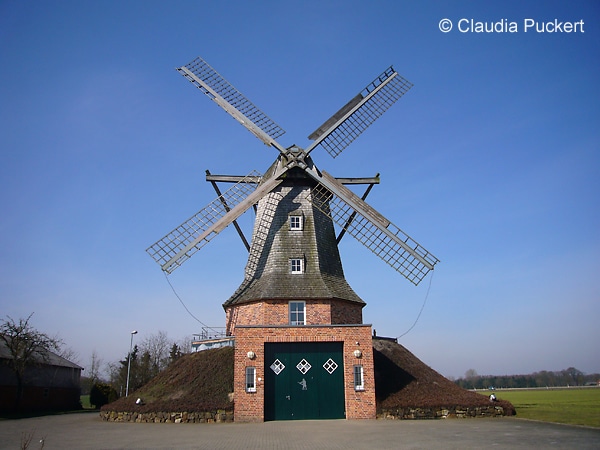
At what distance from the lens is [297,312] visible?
64.7 feet

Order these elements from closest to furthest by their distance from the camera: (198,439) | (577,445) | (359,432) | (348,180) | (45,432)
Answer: (577,445) < (198,439) < (359,432) < (45,432) < (348,180)

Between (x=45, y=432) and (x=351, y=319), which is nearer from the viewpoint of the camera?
(x=45, y=432)

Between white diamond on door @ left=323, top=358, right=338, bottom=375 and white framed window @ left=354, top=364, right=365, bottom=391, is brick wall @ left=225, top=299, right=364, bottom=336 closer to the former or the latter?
white diamond on door @ left=323, top=358, right=338, bottom=375

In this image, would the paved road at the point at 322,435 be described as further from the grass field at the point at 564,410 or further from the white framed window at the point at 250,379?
the grass field at the point at 564,410

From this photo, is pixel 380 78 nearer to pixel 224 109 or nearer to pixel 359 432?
pixel 224 109

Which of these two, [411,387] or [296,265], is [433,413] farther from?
[296,265]

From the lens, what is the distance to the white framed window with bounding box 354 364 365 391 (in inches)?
708

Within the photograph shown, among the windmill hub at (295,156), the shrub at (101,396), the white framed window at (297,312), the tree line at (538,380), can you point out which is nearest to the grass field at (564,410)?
the white framed window at (297,312)

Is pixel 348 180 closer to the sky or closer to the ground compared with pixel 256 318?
closer to the sky

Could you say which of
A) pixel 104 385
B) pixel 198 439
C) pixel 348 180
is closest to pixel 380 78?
pixel 348 180

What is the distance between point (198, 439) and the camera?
13047 millimetres

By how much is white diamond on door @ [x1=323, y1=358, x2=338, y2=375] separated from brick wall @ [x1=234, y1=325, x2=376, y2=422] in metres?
0.46

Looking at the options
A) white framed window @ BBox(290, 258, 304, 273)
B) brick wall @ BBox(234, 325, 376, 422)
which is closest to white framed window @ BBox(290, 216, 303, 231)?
white framed window @ BBox(290, 258, 304, 273)

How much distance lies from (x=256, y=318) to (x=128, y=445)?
27.5 ft
